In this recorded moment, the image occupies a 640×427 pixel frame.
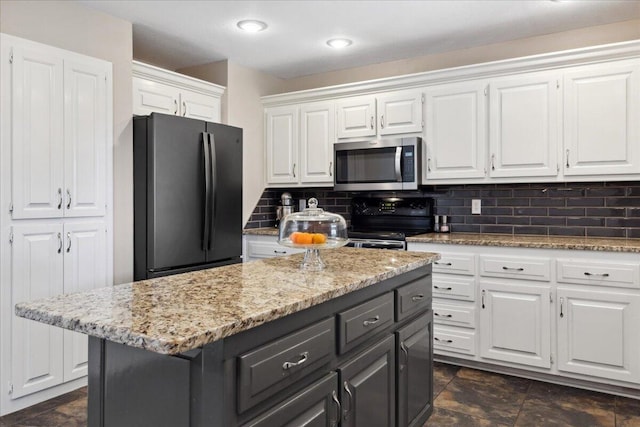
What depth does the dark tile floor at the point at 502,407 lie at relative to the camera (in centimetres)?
248

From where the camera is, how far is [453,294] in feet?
10.7

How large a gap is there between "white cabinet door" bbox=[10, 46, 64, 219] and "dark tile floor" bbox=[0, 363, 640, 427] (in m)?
1.11

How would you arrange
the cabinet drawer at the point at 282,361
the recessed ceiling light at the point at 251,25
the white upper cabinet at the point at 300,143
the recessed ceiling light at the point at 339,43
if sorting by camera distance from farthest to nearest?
A: the white upper cabinet at the point at 300,143 → the recessed ceiling light at the point at 339,43 → the recessed ceiling light at the point at 251,25 → the cabinet drawer at the point at 282,361

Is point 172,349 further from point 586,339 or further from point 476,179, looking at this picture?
point 476,179

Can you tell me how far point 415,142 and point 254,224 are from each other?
5.85 ft

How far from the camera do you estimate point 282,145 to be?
14.6 ft

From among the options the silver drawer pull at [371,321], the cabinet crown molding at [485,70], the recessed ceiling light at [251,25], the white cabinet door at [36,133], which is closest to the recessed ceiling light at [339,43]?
the cabinet crown molding at [485,70]

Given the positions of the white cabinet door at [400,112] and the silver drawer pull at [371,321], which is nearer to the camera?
the silver drawer pull at [371,321]

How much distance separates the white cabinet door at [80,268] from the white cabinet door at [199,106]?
1254 mm

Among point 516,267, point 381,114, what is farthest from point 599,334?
point 381,114

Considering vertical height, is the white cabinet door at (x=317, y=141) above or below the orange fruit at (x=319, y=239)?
above

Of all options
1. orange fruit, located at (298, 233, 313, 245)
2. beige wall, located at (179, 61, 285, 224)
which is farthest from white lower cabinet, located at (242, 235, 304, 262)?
orange fruit, located at (298, 233, 313, 245)

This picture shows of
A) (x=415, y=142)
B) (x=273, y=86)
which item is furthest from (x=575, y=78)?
(x=273, y=86)

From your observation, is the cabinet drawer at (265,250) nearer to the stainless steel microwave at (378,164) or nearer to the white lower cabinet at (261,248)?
the white lower cabinet at (261,248)
